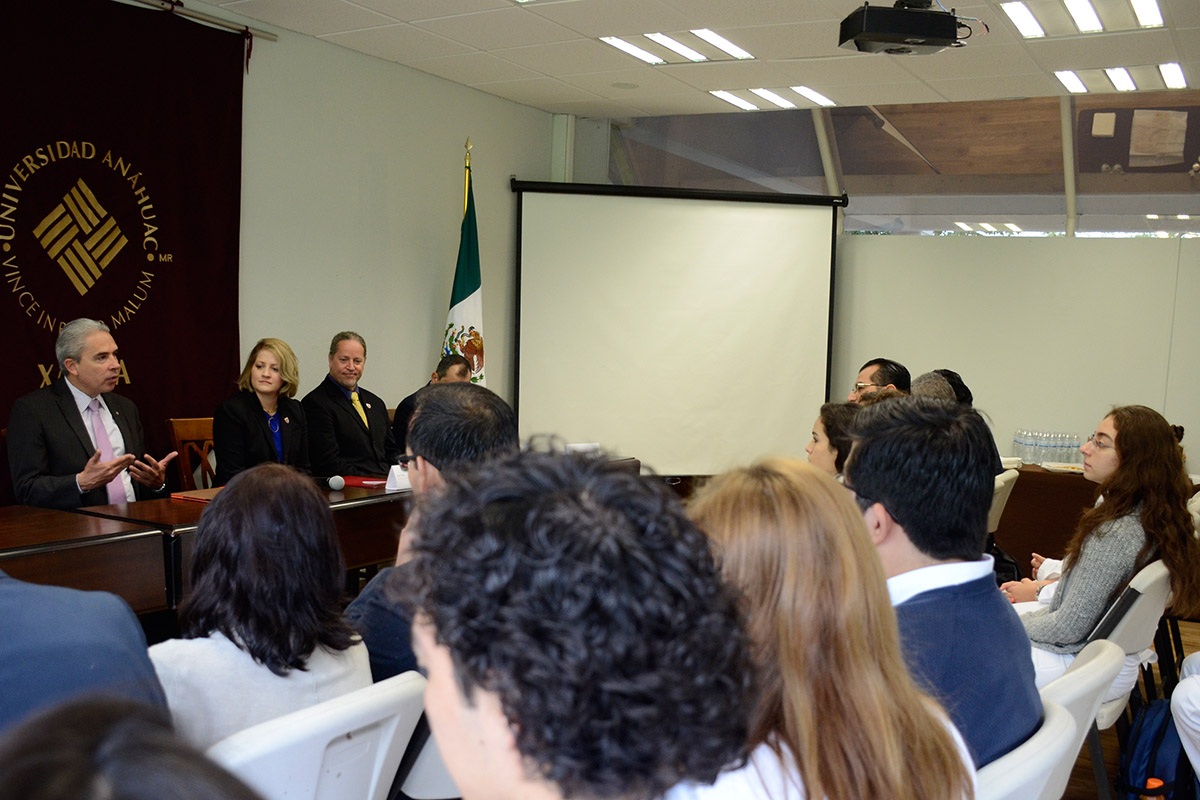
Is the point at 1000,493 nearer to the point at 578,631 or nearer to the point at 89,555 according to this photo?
the point at 89,555

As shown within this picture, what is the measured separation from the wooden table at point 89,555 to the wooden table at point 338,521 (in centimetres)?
3

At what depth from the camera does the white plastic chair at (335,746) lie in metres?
1.35

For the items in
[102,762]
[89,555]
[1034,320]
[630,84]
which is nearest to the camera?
[102,762]

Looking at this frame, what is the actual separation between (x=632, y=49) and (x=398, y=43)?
4.27 ft

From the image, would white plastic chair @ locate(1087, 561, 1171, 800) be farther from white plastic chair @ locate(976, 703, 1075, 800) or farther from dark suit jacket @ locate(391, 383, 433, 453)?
dark suit jacket @ locate(391, 383, 433, 453)

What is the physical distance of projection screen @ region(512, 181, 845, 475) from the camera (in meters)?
6.92

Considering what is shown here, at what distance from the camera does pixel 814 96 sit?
630cm

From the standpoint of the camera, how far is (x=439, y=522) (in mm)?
Answer: 750

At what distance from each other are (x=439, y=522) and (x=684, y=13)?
4.48m

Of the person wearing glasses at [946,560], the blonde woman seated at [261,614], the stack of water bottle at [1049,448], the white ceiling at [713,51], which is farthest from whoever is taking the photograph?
the stack of water bottle at [1049,448]

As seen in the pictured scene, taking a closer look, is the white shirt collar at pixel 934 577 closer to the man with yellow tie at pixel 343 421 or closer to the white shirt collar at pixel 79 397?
the white shirt collar at pixel 79 397

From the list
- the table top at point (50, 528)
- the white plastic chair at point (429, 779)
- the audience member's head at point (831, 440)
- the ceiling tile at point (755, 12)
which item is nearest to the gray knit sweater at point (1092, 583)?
the audience member's head at point (831, 440)

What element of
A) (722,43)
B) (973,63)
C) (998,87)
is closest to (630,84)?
(722,43)

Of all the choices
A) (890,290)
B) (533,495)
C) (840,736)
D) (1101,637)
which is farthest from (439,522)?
(890,290)
